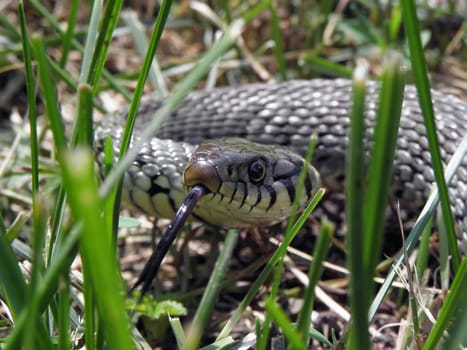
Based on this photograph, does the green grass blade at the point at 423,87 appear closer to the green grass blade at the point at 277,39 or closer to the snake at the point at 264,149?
the snake at the point at 264,149

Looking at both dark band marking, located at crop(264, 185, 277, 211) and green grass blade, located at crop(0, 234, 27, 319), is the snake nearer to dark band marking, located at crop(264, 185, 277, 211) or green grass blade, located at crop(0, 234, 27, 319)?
dark band marking, located at crop(264, 185, 277, 211)

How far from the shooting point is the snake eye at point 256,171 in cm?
227

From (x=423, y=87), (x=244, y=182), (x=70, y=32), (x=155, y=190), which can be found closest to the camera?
(x=423, y=87)

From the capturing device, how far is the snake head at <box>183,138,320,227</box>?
84.8 inches

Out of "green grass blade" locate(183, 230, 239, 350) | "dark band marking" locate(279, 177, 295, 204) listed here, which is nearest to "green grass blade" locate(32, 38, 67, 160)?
"green grass blade" locate(183, 230, 239, 350)

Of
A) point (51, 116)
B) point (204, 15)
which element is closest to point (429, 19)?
point (204, 15)

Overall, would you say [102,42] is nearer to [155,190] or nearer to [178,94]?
[178,94]

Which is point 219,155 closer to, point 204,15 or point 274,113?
point 274,113

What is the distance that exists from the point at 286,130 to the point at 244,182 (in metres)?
0.79

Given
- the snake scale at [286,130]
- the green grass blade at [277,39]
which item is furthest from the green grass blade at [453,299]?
the green grass blade at [277,39]

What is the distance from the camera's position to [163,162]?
2.60m

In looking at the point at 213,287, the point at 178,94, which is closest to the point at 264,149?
the point at 213,287

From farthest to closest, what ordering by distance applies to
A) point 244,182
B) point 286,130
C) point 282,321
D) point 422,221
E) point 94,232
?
point 286,130, point 244,182, point 422,221, point 282,321, point 94,232

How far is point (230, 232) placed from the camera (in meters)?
2.37
